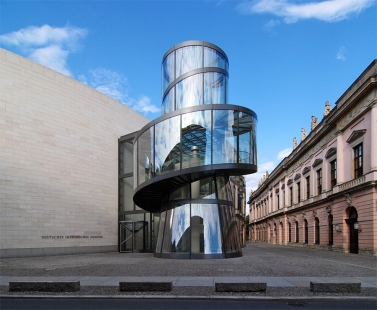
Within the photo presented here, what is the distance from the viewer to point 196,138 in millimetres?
21000

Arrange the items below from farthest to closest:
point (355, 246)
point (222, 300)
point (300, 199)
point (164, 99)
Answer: point (300, 199)
point (355, 246)
point (164, 99)
point (222, 300)

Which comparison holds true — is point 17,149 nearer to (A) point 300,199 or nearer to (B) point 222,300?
(B) point 222,300

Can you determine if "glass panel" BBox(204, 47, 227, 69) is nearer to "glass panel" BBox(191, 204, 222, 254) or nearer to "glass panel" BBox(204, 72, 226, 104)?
"glass panel" BBox(204, 72, 226, 104)

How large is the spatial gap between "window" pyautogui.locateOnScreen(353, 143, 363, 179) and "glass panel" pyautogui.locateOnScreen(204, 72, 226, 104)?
1421cm

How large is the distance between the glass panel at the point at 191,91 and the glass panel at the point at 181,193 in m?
5.96

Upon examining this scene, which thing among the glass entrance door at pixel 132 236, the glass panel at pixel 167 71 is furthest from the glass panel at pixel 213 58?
the glass entrance door at pixel 132 236

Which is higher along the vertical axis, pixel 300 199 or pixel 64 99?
pixel 64 99

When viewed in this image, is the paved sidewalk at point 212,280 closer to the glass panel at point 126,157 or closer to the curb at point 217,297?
the curb at point 217,297

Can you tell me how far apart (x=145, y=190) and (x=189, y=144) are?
15.3 feet

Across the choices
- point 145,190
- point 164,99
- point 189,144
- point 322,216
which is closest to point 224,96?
point 164,99

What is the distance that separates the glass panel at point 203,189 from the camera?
21989 mm

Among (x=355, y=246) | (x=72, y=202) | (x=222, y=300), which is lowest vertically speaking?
(x=355, y=246)

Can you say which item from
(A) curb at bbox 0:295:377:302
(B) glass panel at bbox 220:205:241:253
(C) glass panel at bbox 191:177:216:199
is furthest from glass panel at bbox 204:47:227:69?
(A) curb at bbox 0:295:377:302

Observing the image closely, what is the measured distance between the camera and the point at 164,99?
2725 centimetres
